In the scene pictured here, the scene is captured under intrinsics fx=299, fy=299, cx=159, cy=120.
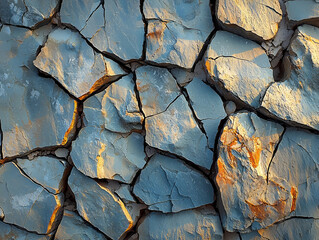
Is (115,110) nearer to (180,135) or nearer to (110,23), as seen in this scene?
(180,135)

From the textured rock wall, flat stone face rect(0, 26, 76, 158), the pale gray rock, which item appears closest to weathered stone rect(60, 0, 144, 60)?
the textured rock wall

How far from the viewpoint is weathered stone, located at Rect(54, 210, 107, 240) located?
1.59 m

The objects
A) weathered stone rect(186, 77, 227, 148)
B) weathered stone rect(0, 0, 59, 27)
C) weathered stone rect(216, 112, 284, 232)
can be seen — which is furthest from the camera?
weathered stone rect(0, 0, 59, 27)

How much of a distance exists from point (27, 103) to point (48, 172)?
40cm

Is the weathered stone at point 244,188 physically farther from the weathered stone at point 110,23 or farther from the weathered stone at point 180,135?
the weathered stone at point 110,23

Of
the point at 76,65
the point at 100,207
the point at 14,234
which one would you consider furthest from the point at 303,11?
the point at 14,234

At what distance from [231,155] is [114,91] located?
696 mm

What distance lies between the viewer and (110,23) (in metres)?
1.64

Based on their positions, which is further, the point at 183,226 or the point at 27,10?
the point at 27,10

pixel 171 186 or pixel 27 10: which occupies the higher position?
pixel 27 10

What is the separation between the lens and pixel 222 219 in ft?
4.94

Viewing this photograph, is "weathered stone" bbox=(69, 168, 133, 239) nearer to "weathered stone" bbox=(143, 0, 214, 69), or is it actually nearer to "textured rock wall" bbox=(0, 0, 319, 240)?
"textured rock wall" bbox=(0, 0, 319, 240)

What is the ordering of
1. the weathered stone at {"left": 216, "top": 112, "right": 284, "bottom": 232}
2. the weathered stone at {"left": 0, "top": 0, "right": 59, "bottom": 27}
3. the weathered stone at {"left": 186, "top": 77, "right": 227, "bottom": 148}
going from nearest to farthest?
the weathered stone at {"left": 216, "top": 112, "right": 284, "bottom": 232}
the weathered stone at {"left": 186, "top": 77, "right": 227, "bottom": 148}
the weathered stone at {"left": 0, "top": 0, "right": 59, "bottom": 27}

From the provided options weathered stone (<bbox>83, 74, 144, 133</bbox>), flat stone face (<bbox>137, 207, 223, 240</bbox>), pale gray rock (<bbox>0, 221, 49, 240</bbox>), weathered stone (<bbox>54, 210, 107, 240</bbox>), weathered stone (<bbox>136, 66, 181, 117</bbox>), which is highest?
weathered stone (<bbox>136, 66, 181, 117</bbox>)
